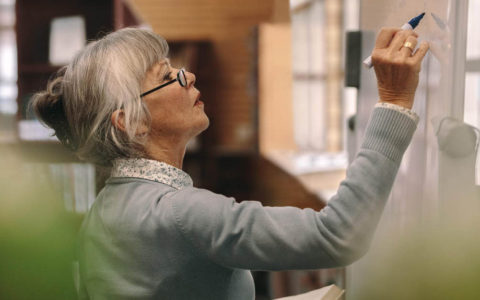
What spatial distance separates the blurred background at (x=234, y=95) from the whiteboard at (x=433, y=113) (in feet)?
0.65

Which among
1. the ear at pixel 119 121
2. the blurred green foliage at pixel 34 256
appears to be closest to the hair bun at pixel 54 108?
the ear at pixel 119 121

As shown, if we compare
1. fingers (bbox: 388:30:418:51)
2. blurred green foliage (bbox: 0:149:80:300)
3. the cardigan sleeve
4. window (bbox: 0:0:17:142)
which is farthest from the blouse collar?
window (bbox: 0:0:17:142)

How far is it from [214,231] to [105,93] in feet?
1.01

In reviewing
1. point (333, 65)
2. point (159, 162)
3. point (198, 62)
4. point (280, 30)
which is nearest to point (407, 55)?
point (159, 162)

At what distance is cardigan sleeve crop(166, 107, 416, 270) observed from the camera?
0.72m

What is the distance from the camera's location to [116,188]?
92cm

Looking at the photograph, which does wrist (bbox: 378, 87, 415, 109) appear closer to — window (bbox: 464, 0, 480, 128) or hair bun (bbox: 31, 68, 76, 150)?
window (bbox: 464, 0, 480, 128)

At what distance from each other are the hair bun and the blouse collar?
14cm

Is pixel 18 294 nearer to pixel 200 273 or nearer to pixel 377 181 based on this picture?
pixel 200 273

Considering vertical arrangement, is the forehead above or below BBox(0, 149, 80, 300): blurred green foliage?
above

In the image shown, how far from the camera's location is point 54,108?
0.97 meters

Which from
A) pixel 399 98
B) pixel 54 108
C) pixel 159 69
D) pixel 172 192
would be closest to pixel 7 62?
pixel 54 108

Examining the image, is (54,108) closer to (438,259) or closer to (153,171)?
(153,171)

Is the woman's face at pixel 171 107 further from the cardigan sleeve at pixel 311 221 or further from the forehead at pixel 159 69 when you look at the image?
the cardigan sleeve at pixel 311 221
